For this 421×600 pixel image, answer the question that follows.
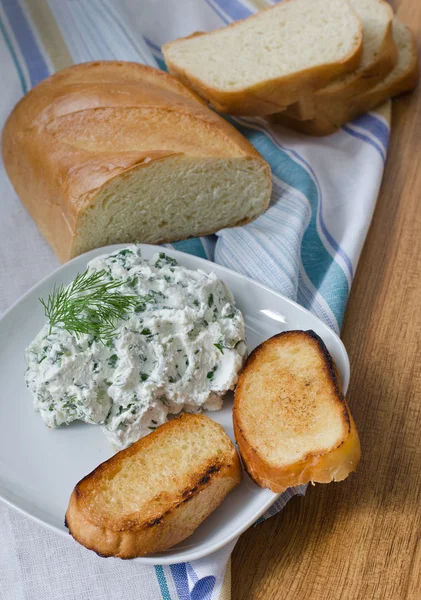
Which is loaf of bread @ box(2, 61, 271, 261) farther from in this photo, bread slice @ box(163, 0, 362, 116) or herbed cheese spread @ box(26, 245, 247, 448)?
herbed cheese spread @ box(26, 245, 247, 448)

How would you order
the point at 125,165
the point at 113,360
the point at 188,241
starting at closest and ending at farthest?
the point at 113,360
the point at 125,165
the point at 188,241

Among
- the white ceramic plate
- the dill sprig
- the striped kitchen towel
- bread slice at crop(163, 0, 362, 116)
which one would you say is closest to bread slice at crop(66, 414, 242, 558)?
the white ceramic plate

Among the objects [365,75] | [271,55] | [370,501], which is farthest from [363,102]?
[370,501]

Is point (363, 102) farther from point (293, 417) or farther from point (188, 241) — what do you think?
point (293, 417)

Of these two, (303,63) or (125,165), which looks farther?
(303,63)

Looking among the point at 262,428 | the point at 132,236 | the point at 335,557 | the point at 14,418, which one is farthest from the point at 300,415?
the point at 132,236

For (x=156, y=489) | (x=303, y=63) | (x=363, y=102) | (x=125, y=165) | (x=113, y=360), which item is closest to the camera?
(x=156, y=489)

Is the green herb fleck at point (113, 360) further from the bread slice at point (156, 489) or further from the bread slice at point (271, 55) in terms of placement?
the bread slice at point (271, 55)
